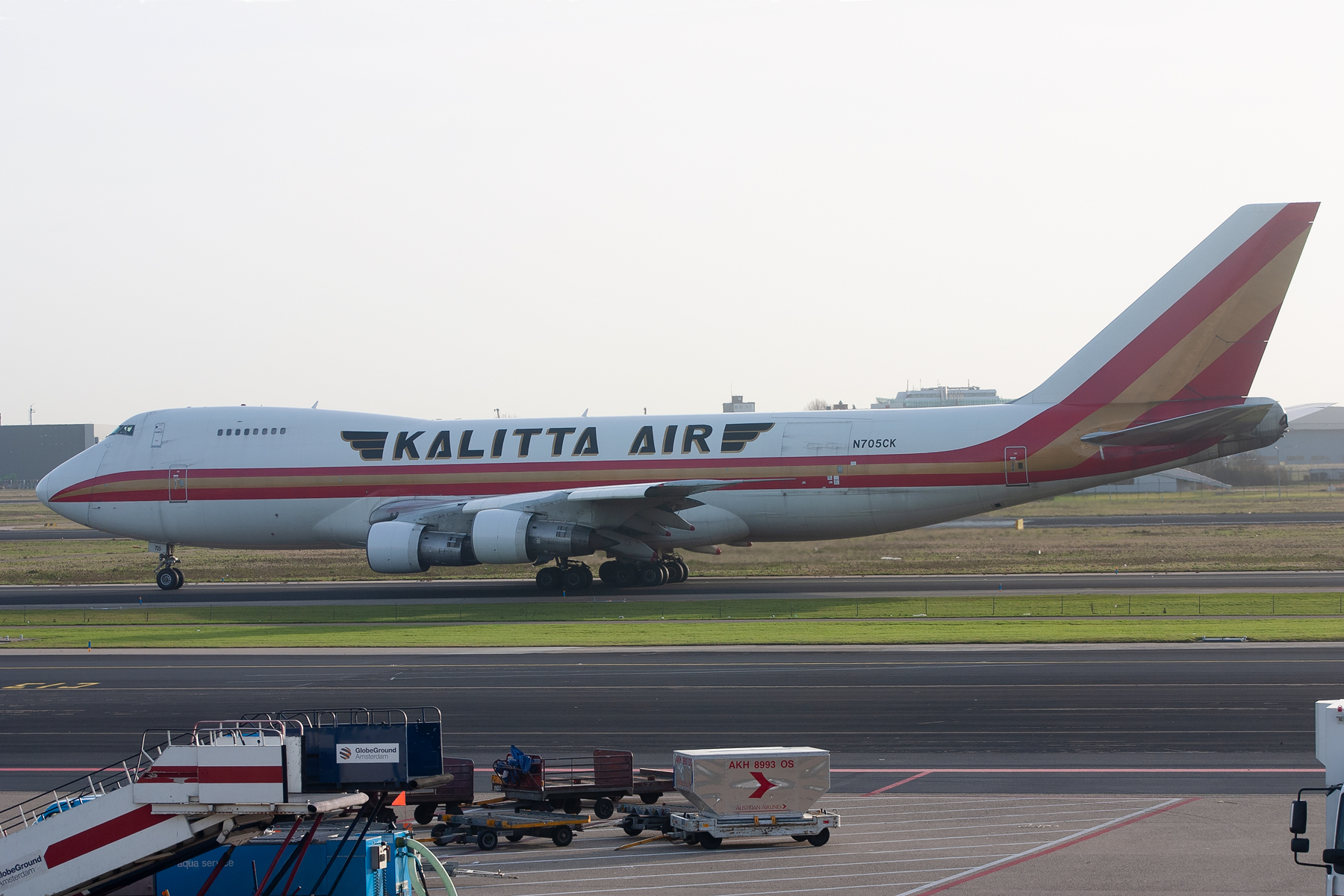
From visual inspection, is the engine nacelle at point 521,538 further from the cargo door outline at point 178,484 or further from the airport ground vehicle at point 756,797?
the airport ground vehicle at point 756,797

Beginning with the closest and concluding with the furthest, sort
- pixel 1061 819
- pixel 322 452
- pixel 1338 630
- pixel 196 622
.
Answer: pixel 1061 819 → pixel 1338 630 → pixel 196 622 → pixel 322 452

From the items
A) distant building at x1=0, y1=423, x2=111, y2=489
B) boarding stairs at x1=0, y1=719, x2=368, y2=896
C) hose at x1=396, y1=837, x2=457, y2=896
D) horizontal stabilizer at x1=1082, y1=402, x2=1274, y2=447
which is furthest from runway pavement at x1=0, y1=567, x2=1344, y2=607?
distant building at x1=0, y1=423, x2=111, y2=489

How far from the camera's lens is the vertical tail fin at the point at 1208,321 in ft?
122

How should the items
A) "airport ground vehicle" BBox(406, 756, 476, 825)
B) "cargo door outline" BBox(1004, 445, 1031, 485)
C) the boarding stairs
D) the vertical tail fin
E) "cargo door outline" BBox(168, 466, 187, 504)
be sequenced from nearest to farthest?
the boarding stairs < "airport ground vehicle" BBox(406, 756, 476, 825) < the vertical tail fin < "cargo door outline" BBox(1004, 445, 1031, 485) < "cargo door outline" BBox(168, 466, 187, 504)

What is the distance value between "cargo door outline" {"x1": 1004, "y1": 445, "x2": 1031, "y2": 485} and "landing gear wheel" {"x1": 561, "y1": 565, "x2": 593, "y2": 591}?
1458cm

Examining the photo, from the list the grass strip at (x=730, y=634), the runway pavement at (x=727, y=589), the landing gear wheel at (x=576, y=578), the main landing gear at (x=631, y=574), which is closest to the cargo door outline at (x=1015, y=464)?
the runway pavement at (x=727, y=589)

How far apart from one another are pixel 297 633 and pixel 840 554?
2068 cm

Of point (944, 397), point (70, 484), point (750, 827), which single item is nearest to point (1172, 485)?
point (944, 397)

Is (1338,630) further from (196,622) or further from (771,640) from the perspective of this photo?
(196,622)

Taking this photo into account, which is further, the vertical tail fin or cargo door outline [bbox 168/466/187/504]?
cargo door outline [bbox 168/466/187/504]

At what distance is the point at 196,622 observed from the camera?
1444 inches

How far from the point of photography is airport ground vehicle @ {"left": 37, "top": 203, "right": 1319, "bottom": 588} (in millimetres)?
Answer: 37594

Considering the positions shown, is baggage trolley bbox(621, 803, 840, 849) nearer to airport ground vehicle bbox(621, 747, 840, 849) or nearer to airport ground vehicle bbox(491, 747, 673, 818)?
airport ground vehicle bbox(621, 747, 840, 849)

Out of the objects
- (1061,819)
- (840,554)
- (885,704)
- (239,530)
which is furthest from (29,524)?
(1061,819)
